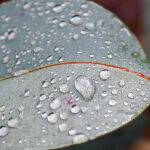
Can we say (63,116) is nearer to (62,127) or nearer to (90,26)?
(62,127)

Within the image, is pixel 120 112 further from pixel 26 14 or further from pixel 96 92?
pixel 26 14

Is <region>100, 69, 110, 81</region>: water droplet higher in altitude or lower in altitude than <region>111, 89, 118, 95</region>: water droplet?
higher

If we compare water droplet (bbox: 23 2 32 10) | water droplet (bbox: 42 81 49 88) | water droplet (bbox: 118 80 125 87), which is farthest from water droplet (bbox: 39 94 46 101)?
water droplet (bbox: 23 2 32 10)

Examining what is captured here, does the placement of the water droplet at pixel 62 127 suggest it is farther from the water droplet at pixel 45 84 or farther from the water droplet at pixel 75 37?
the water droplet at pixel 75 37

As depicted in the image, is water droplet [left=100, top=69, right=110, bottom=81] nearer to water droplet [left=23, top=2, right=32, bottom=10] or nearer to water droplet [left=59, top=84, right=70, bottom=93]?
water droplet [left=59, top=84, right=70, bottom=93]

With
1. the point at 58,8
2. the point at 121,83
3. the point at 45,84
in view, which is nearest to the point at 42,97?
the point at 45,84

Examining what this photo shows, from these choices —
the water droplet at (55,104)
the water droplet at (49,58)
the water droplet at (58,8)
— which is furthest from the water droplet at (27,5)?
the water droplet at (55,104)
